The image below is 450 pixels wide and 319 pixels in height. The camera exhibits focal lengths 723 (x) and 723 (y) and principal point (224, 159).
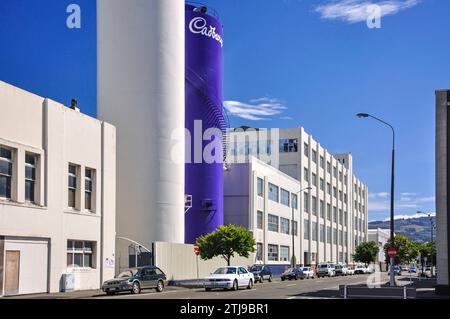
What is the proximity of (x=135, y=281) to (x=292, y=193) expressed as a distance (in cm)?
5998

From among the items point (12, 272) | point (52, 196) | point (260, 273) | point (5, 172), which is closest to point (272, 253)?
point (260, 273)

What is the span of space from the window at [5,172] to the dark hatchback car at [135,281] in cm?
685

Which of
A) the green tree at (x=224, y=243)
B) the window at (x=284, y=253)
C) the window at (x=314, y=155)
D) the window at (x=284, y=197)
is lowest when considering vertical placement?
the window at (x=284, y=253)

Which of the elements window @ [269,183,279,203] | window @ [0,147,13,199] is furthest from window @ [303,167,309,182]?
window @ [0,147,13,199]

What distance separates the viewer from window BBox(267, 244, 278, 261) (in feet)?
278

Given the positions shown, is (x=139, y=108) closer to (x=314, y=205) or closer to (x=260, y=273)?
(x=260, y=273)

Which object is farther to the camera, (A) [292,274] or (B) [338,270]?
(B) [338,270]

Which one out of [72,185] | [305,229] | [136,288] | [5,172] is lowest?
[136,288]

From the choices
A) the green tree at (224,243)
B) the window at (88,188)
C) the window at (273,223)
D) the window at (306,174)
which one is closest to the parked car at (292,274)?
the green tree at (224,243)

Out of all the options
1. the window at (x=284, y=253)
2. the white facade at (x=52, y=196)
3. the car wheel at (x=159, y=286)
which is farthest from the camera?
the window at (x=284, y=253)

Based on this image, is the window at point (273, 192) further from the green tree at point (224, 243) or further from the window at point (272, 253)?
the green tree at point (224, 243)

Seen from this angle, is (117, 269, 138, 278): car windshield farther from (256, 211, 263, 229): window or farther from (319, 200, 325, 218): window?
(319, 200, 325, 218): window

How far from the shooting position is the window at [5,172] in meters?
34.7

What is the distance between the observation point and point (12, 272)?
35375 millimetres
